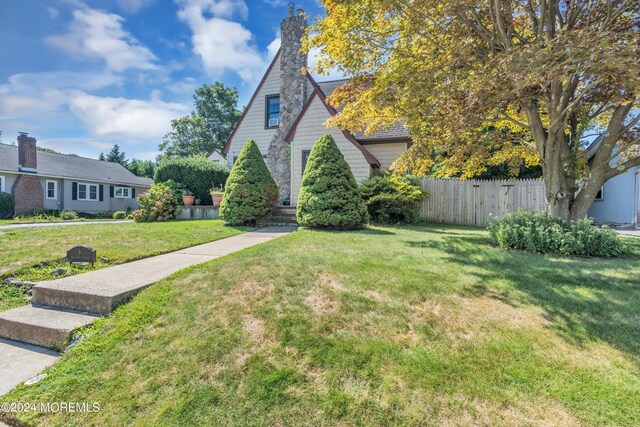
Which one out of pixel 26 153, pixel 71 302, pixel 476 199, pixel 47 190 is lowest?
pixel 71 302

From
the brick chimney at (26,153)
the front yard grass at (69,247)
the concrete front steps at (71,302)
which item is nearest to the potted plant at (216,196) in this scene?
the front yard grass at (69,247)

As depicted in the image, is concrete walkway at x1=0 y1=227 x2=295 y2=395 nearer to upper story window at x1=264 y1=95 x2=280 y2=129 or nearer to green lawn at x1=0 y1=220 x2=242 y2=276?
green lawn at x1=0 y1=220 x2=242 y2=276

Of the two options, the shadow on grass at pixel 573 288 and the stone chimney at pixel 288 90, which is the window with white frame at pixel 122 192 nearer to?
the stone chimney at pixel 288 90

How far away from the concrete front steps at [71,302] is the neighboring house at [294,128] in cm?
919

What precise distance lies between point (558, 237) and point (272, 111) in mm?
13562

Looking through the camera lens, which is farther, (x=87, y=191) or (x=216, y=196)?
(x=87, y=191)

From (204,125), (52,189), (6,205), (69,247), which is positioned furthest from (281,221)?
(204,125)

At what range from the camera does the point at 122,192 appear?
84.7 feet

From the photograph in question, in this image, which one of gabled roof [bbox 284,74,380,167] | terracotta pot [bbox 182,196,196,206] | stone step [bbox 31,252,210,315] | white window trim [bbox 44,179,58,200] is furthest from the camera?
white window trim [bbox 44,179,58,200]

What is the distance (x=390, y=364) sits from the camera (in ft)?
7.75

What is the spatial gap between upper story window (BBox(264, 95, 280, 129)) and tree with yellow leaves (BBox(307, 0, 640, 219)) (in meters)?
7.74

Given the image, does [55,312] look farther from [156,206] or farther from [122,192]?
[122,192]

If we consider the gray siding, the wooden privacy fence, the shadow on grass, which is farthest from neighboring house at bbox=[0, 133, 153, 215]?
the gray siding

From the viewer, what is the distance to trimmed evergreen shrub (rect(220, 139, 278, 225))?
962cm
